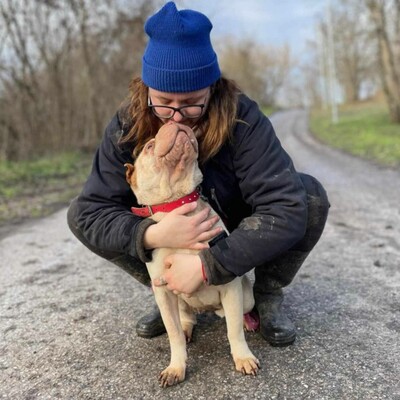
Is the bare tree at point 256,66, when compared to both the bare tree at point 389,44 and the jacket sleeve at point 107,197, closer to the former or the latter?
the bare tree at point 389,44

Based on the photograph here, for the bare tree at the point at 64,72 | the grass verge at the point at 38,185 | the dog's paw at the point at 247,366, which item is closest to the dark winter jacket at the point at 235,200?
the dog's paw at the point at 247,366

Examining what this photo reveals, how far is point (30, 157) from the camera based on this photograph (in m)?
13.4

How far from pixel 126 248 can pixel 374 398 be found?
1.32m

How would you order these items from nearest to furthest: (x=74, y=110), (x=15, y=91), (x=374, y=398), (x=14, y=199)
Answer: (x=374, y=398)
(x=14, y=199)
(x=15, y=91)
(x=74, y=110)

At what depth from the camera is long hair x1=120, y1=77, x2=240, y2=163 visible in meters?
2.48

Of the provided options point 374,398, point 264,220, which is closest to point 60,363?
point 264,220

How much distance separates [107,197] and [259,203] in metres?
0.85

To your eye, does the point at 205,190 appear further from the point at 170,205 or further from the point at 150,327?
the point at 150,327

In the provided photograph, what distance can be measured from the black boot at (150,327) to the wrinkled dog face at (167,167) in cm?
86

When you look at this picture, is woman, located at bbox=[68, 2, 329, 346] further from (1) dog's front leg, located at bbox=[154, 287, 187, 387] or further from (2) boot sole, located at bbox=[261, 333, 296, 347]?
(1) dog's front leg, located at bbox=[154, 287, 187, 387]

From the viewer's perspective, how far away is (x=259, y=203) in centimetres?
241

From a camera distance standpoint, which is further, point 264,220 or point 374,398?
point 264,220

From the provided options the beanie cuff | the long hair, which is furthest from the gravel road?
the beanie cuff

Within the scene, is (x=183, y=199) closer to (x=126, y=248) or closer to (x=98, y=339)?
(x=126, y=248)
